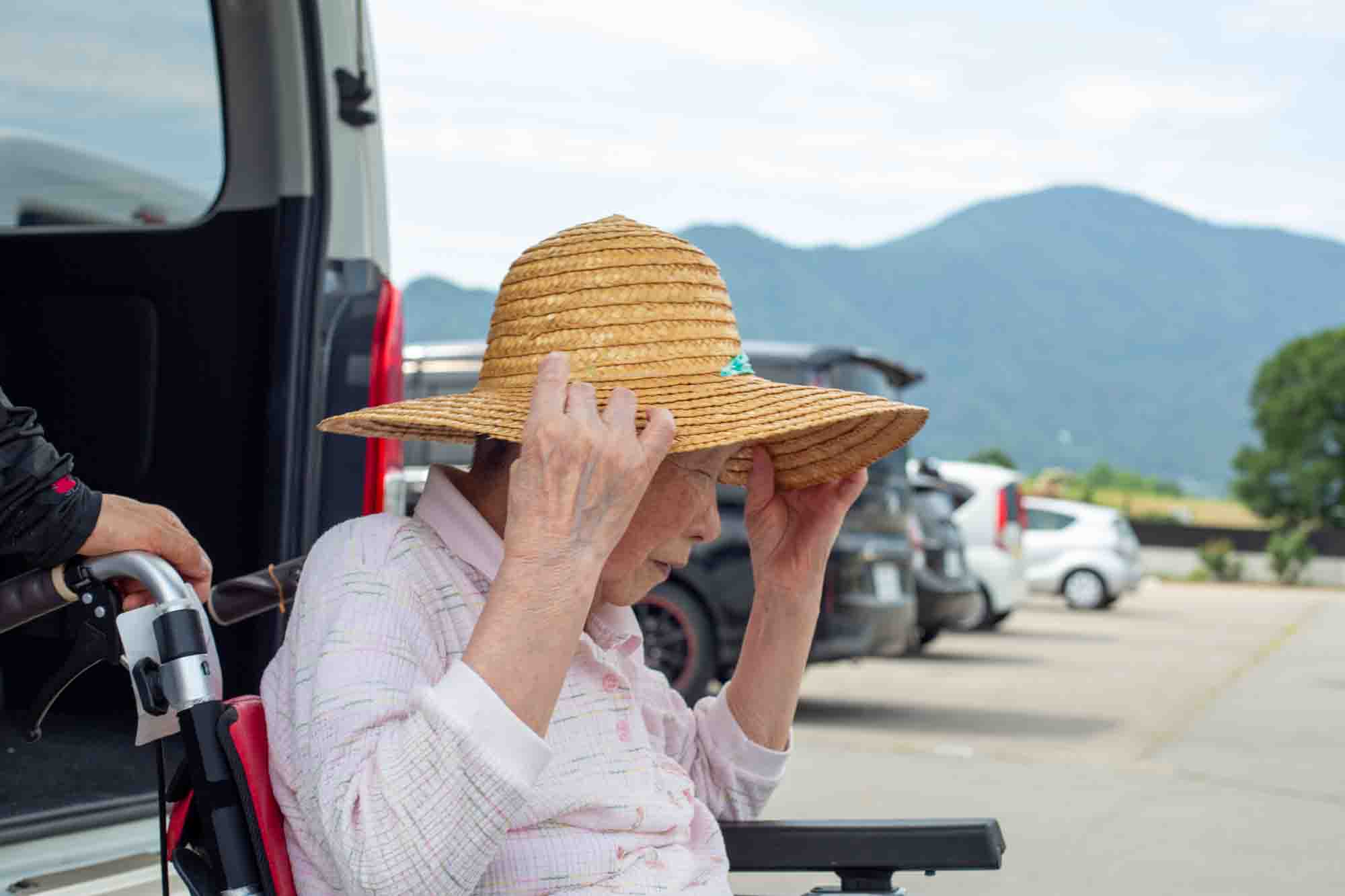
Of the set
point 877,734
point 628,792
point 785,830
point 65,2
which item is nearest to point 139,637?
point 628,792

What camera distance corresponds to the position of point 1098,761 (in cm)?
818

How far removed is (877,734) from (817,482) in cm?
693

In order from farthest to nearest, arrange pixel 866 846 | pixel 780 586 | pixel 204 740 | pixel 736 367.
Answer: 1. pixel 780 586
2. pixel 866 846
3. pixel 736 367
4. pixel 204 740

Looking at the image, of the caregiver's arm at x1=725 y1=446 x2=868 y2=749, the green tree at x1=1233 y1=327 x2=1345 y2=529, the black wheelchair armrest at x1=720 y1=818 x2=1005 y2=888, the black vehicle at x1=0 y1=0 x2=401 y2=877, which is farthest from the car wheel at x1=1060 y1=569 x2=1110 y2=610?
the green tree at x1=1233 y1=327 x2=1345 y2=529

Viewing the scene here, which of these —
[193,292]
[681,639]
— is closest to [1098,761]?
[681,639]

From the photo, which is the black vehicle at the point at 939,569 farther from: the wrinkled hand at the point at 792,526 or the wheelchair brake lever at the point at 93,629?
the wheelchair brake lever at the point at 93,629

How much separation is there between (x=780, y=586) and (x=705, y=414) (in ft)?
1.70

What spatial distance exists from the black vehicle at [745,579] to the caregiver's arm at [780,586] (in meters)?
5.53

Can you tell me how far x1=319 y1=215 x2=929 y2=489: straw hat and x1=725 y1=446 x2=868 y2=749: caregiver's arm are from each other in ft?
0.83

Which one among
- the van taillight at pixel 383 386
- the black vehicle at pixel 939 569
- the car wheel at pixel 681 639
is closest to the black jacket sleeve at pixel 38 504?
the van taillight at pixel 383 386

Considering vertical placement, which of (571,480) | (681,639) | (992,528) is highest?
(571,480)

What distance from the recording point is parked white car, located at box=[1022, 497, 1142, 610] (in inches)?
790

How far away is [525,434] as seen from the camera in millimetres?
1614

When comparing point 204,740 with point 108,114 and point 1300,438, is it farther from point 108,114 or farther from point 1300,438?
point 1300,438
